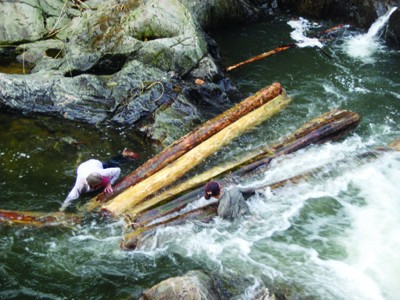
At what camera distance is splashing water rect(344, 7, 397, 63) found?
13125mm

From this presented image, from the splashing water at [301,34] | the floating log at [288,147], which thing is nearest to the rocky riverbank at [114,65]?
the floating log at [288,147]

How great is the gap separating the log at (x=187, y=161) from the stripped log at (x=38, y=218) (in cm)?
58

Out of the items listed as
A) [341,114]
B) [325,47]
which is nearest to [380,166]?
[341,114]

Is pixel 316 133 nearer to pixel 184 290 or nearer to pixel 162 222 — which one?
pixel 162 222

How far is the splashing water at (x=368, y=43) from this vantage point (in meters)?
13.1

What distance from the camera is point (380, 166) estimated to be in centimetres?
818

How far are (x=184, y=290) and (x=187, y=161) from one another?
10.1 ft

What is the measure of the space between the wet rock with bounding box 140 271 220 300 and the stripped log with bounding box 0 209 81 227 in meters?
2.11

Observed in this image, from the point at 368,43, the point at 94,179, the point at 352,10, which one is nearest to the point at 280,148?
the point at 94,179

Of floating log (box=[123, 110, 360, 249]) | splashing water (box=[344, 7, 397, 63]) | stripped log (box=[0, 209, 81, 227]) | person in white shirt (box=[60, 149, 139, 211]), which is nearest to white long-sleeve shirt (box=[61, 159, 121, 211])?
person in white shirt (box=[60, 149, 139, 211])

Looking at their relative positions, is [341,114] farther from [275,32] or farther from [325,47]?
[275,32]

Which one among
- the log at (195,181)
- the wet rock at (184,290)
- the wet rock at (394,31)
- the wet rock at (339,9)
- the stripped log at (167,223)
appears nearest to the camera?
the wet rock at (184,290)

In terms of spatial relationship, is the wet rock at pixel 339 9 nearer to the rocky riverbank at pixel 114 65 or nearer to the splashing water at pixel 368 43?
the splashing water at pixel 368 43

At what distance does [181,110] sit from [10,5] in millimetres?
6538
